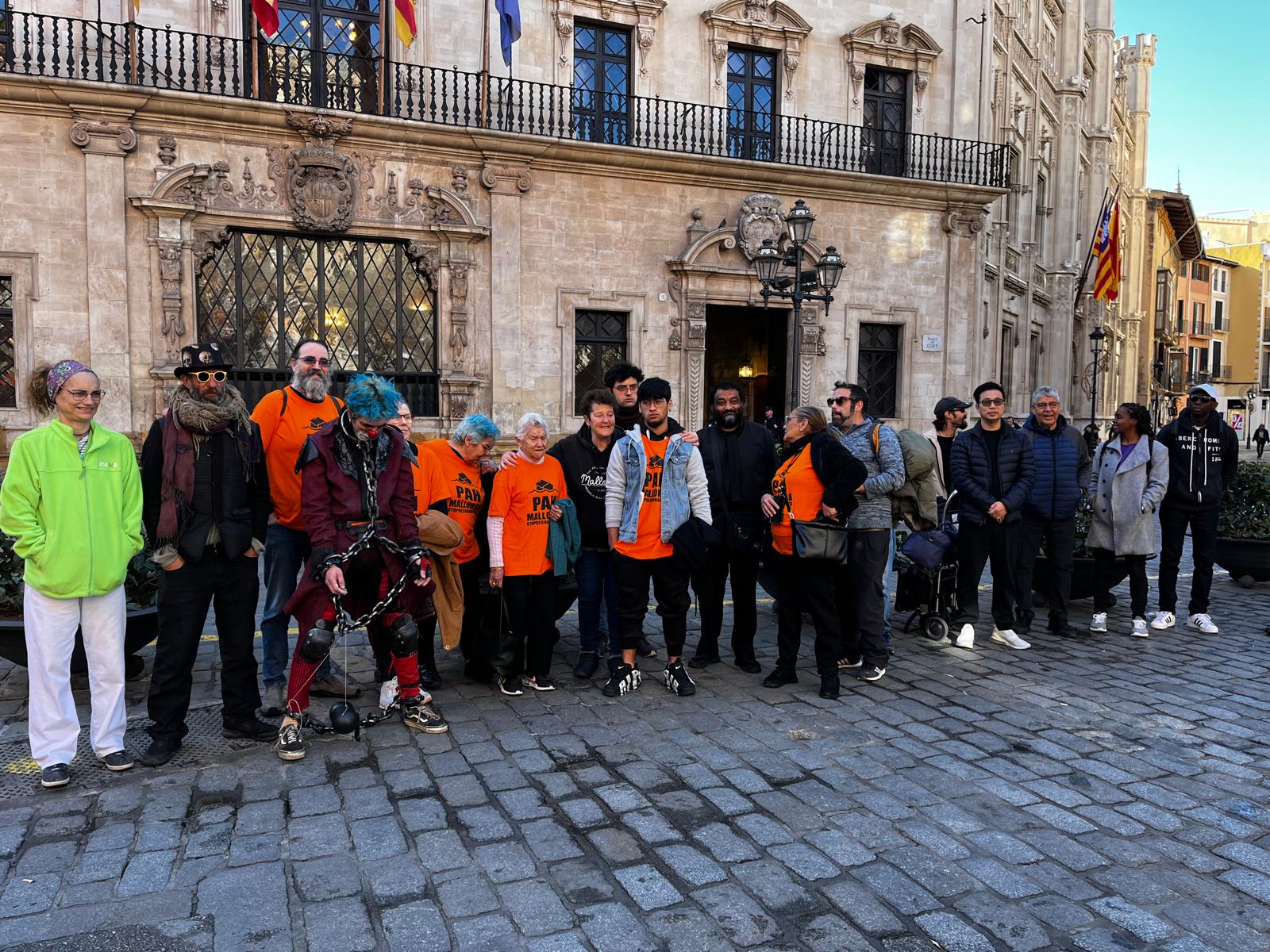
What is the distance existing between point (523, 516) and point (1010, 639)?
14.0 ft

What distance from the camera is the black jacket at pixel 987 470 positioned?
23.4 feet

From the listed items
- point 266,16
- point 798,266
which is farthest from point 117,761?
point 266,16

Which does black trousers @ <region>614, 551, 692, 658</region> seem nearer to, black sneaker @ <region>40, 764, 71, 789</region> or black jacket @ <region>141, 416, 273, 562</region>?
black jacket @ <region>141, 416, 273, 562</region>

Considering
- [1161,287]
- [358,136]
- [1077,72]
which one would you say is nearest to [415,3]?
[358,136]

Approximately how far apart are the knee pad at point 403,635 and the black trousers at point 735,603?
2.31m

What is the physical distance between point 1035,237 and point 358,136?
21.1m

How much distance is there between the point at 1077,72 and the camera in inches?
1136

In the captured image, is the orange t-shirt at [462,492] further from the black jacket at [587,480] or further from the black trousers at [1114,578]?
the black trousers at [1114,578]

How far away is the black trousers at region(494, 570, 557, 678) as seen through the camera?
226 inches

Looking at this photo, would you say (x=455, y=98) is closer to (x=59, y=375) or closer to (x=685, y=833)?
(x=59, y=375)

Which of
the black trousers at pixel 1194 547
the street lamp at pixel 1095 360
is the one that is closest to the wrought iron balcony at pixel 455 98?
the street lamp at pixel 1095 360

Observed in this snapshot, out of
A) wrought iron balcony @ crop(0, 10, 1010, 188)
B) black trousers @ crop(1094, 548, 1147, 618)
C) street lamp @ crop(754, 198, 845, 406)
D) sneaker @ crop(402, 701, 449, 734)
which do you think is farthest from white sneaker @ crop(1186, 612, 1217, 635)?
wrought iron balcony @ crop(0, 10, 1010, 188)

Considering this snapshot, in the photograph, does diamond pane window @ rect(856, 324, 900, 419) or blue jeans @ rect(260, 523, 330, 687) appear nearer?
blue jeans @ rect(260, 523, 330, 687)

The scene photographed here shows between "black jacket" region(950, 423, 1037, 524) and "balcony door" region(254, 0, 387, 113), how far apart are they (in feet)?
42.6
